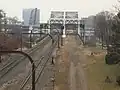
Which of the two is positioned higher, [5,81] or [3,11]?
[3,11]

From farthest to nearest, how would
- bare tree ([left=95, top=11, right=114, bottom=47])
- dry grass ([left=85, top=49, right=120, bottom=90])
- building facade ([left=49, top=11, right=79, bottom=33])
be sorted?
building facade ([left=49, top=11, right=79, bottom=33]) < bare tree ([left=95, top=11, right=114, bottom=47]) < dry grass ([left=85, top=49, right=120, bottom=90])

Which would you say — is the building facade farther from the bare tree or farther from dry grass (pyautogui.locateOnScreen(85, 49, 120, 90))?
dry grass (pyautogui.locateOnScreen(85, 49, 120, 90))

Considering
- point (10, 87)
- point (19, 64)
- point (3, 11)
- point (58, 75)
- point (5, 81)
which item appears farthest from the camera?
point (3, 11)

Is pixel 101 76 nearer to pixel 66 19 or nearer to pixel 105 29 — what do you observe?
pixel 105 29

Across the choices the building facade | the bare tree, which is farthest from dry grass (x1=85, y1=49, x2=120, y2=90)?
the building facade

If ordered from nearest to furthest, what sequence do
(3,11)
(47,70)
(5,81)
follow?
(5,81) < (47,70) < (3,11)

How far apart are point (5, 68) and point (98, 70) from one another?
25.3 ft

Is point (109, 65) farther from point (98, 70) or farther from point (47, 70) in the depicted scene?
point (47, 70)

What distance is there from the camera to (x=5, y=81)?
21.0 metres

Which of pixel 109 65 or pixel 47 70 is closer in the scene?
pixel 47 70

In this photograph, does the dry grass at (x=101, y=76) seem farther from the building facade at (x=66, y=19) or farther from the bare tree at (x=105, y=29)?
the building facade at (x=66, y=19)

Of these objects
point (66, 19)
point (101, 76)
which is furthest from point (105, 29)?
Result: point (66, 19)

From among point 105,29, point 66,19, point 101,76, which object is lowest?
point 101,76

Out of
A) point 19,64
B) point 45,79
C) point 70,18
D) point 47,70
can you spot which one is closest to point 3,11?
point 19,64
